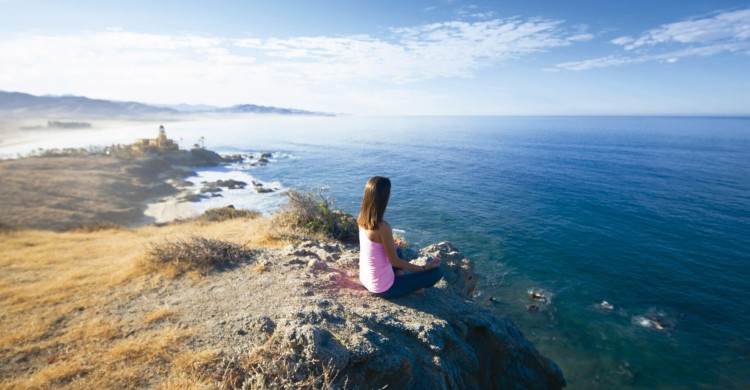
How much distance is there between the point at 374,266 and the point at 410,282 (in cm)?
100

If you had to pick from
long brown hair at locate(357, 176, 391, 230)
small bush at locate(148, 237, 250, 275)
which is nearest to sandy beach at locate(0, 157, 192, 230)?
small bush at locate(148, 237, 250, 275)

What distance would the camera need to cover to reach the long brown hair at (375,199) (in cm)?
584

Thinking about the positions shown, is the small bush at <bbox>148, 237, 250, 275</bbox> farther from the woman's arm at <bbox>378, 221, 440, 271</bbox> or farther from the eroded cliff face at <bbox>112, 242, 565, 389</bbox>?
the woman's arm at <bbox>378, 221, 440, 271</bbox>

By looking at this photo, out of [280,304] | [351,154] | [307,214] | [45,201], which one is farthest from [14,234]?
[351,154]

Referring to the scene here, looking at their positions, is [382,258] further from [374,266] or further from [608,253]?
[608,253]

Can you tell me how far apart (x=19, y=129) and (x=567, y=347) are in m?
181

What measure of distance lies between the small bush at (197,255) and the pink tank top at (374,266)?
4583 millimetres

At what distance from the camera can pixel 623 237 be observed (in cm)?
2602

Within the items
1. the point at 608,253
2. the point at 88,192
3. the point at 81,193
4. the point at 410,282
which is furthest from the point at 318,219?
the point at 88,192

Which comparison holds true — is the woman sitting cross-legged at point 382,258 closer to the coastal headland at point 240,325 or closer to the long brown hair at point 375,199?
the long brown hair at point 375,199

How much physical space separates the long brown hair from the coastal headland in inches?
77.0

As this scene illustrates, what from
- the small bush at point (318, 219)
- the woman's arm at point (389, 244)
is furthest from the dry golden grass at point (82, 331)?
the woman's arm at point (389, 244)

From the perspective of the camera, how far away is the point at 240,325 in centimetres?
609

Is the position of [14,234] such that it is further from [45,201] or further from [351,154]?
[351,154]
